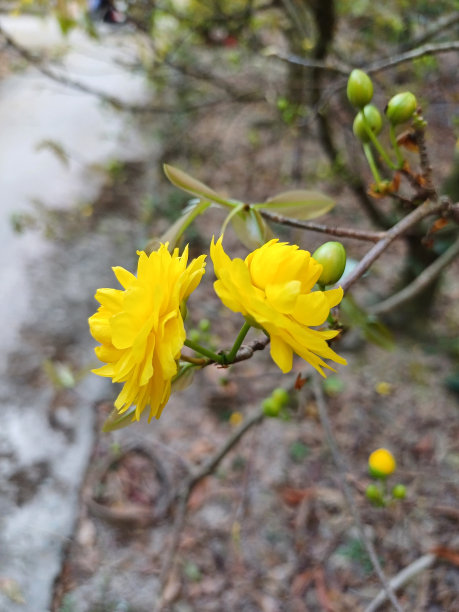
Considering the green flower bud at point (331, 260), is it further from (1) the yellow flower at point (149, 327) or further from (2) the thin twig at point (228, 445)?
(2) the thin twig at point (228, 445)

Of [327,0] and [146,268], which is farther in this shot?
[327,0]

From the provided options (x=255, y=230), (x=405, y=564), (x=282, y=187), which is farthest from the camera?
(x=282, y=187)

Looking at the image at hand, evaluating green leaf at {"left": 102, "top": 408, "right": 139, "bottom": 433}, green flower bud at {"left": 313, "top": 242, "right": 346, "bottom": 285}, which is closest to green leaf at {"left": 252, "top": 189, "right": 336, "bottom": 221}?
green flower bud at {"left": 313, "top": 242, "right": 346, "bottom": 285}

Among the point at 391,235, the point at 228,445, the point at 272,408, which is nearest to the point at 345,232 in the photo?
the point at 391,235

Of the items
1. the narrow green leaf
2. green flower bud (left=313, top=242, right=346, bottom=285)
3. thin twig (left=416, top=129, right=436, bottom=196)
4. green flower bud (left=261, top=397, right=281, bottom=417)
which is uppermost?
thin twig (left=416, top=129, right=436, bottom=196)

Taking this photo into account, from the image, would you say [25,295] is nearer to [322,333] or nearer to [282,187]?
[282,187]

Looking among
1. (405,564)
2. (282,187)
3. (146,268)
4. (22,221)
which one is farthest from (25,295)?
(146,268)

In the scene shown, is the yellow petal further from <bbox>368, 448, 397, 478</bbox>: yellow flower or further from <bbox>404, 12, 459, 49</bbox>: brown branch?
<bbox>404, 12, 459, 49</bbox>: brown branch
